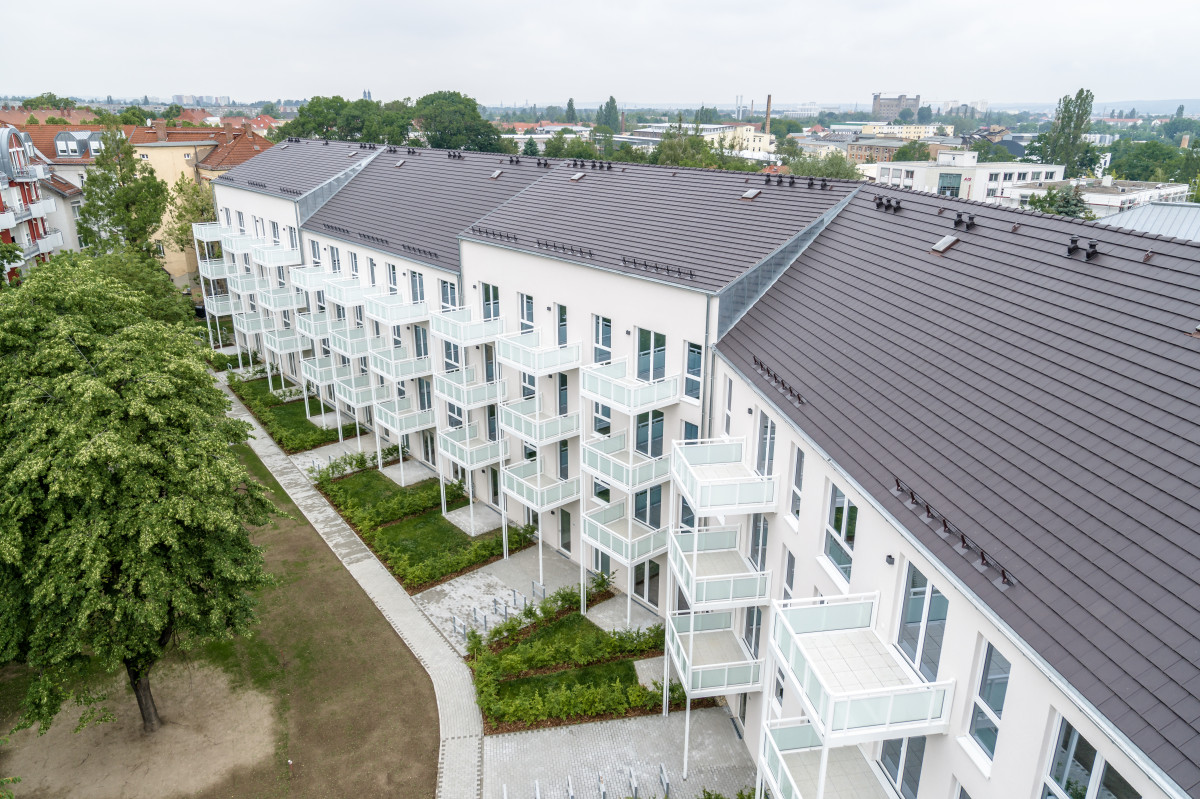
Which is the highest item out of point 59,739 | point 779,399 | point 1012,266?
point 1012,266

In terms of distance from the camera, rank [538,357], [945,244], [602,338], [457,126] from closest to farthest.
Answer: [945,244] < [538,357] < [602,338] < [457,126]

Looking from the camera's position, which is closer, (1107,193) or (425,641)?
(425,641)

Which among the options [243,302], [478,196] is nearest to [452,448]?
[478,196]

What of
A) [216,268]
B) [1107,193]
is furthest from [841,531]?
[1107,193]

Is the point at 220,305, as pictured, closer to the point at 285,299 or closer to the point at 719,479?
the point at 285,299

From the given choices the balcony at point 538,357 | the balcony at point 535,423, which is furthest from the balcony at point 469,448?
the balcony at point 538,357

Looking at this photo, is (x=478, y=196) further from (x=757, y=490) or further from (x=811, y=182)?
(x=757, y=490)
